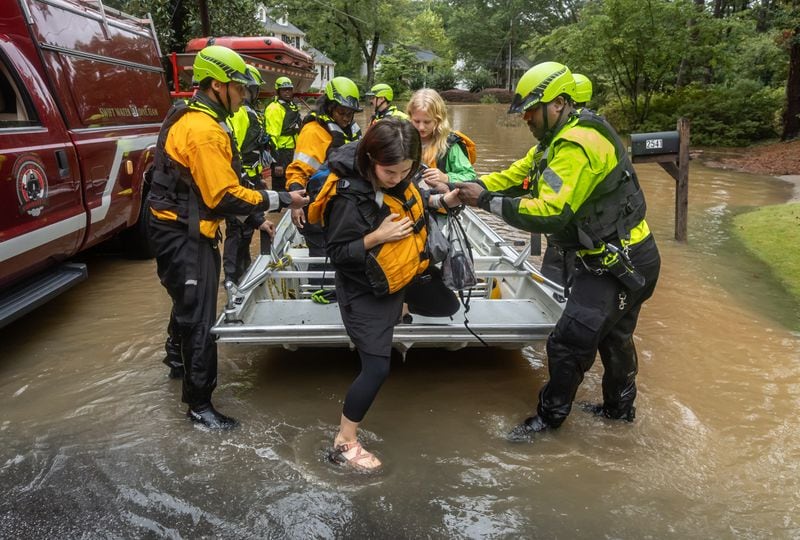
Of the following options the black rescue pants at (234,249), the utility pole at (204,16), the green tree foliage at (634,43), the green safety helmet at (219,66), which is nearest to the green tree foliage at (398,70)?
the green tree foliage at (634,43)

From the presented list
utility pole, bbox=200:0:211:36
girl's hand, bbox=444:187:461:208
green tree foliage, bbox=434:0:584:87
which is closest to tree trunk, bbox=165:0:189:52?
utility pole, bbox=200:0:211:36

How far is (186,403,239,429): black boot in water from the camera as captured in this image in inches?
139

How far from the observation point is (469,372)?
4.37 meters

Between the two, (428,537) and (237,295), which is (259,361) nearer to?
(237,295)

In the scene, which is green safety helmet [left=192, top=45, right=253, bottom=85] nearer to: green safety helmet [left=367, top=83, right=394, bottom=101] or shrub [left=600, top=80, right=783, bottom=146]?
green safety helmet [left=367, top=83, right=394, bottom=101]

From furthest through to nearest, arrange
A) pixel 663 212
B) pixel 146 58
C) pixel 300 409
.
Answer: pixel 663 212
pixel 146 58
pixel 300 409

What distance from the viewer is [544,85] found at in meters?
3.06

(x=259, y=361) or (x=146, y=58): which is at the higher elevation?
(x=146, y=58)

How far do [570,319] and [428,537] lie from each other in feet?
4.32

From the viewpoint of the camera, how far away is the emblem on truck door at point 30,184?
12.9 feet

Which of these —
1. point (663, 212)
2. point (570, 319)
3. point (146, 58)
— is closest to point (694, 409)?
point (570, 319)

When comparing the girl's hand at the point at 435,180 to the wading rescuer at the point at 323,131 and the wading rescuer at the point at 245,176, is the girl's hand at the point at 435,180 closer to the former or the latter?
the wading rescuer at the point at 323,131

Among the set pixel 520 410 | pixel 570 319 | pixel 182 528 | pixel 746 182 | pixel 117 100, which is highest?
pixel 117 100

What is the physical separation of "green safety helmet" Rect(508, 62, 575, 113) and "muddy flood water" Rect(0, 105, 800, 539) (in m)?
1.90
